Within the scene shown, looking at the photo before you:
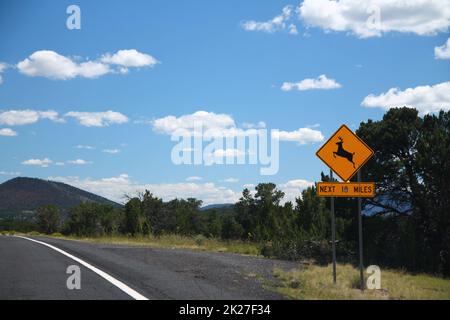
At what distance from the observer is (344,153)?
1187 cm

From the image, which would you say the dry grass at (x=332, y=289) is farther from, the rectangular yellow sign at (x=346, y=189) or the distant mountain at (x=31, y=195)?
the distant mountain at (x=31, y=195)

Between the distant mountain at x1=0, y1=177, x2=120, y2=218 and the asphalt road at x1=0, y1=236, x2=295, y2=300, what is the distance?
112869mm

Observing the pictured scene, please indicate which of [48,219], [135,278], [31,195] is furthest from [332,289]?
[31,195]

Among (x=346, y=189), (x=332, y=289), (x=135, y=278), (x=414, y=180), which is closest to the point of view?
(x=332, y=289)

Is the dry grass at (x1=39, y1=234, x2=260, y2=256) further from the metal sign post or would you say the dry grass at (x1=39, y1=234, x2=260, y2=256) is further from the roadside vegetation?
the metal sign post

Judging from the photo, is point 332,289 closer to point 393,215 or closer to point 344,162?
point 344,162

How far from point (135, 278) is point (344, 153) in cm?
551

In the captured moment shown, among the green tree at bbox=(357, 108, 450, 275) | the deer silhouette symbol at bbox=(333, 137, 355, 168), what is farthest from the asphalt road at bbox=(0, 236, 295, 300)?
the green tree at bbox=(357, 108, 450, 275)

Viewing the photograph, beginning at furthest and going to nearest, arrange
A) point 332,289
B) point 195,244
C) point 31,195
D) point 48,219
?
point 31,195
point 48,219
point 195,244
point 332,289

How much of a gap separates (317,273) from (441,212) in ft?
47.6

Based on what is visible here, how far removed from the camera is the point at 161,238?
91.9 ft
